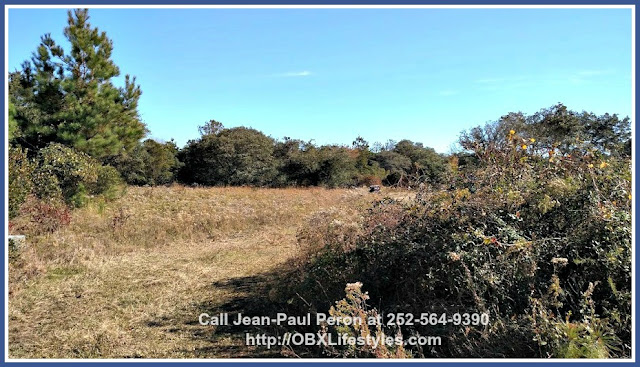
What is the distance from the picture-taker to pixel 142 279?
231 inches

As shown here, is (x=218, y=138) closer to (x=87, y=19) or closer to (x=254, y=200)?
(x=254, y=200)

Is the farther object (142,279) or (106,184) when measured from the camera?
(106,184)

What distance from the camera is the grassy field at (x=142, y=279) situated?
149 inches

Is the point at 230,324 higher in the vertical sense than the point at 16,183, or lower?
lower

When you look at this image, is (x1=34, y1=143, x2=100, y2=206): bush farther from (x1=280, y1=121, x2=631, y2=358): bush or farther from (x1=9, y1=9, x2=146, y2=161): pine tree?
(x1=280, y1=121, x2=631, y2=358): bush

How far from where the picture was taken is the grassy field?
3.79m

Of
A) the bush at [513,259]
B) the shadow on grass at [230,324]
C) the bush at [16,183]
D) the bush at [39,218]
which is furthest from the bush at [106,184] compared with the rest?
the bush at [513,259]

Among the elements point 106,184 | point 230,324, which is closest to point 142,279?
point 230,324

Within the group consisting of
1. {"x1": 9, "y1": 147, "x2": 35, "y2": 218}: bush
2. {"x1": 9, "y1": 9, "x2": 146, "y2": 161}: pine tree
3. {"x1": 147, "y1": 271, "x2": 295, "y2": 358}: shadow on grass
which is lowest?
{"x1": 147, "y1": 271, "x2": 295, "y2": 358}: shadow on grass

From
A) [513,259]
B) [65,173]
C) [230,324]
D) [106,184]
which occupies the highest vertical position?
[65,173]

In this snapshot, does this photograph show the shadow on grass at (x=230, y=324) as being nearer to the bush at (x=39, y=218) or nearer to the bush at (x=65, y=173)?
the bush at (x=39, y=218)

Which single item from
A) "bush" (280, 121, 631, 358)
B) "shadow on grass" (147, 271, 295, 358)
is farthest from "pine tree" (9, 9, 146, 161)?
"bush" (280, 121, 631, 358)

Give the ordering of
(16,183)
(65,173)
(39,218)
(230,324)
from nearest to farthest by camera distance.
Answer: (230,324)
(16,183)
(39,218)
(65,173)

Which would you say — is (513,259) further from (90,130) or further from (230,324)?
(90,130)
